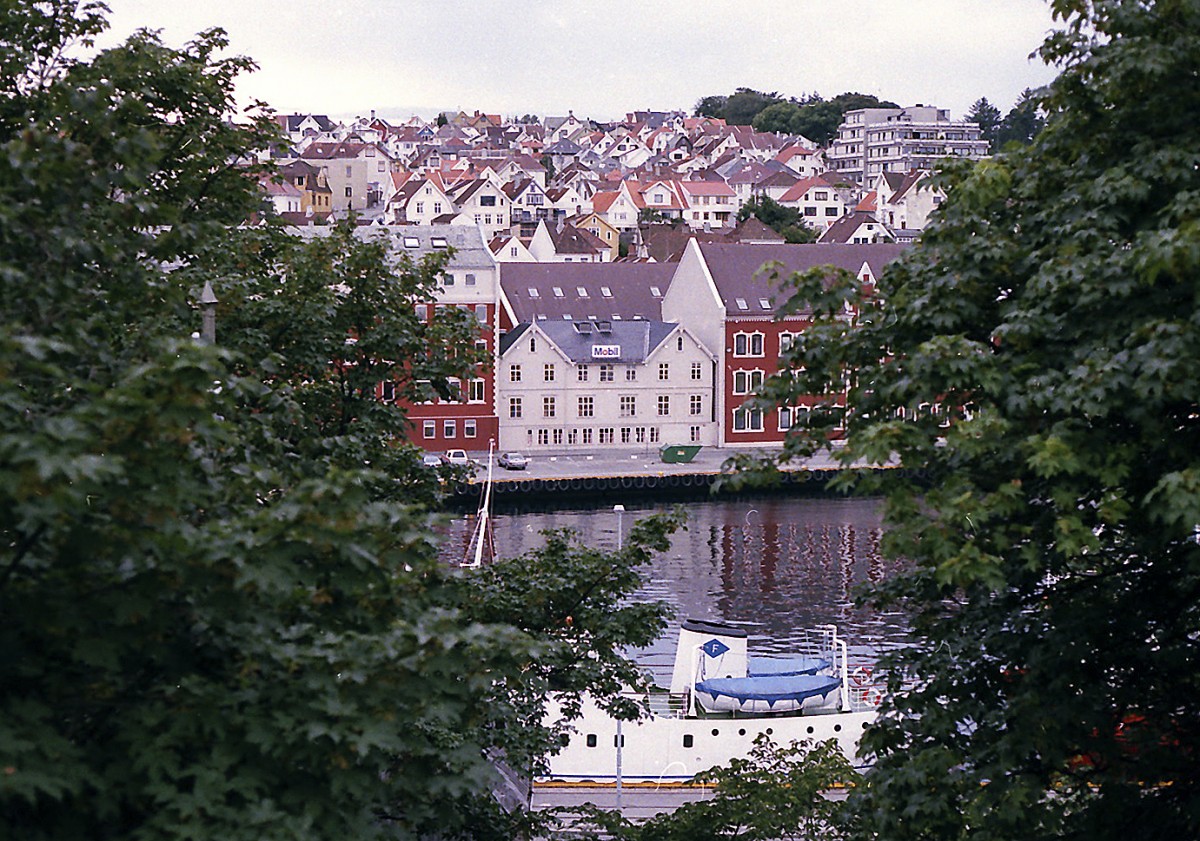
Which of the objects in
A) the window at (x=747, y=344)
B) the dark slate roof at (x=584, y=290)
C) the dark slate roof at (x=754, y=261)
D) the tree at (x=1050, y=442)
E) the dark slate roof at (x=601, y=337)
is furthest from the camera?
the dark slate roof at (x=584, y=290)

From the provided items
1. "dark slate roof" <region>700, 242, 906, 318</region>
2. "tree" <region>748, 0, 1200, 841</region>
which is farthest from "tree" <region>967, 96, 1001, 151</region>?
"tree" <region>748, 0, 1200, 841</region>

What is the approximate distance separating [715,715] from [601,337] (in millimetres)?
32454

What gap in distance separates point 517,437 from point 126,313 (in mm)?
50215

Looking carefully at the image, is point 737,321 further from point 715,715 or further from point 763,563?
point 715,715

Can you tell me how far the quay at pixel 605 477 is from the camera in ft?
168

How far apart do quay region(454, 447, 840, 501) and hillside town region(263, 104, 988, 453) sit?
9.08 feet

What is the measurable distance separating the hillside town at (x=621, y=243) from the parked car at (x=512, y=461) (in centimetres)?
188

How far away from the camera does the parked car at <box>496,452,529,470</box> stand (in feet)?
175

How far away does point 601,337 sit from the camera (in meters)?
58.2

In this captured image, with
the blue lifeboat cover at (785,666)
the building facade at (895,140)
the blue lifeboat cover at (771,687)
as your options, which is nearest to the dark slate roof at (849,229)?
the building facade at (895,140)

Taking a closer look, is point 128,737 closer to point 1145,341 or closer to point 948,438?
point 948,438

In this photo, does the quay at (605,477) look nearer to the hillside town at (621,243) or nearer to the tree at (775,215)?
the hillside town at (621,243)

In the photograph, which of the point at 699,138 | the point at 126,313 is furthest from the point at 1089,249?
the point at 699,138

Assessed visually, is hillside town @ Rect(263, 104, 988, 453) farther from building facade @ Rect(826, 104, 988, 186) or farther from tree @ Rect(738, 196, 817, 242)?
tree @ Rect(738, 196, 817, 242)
